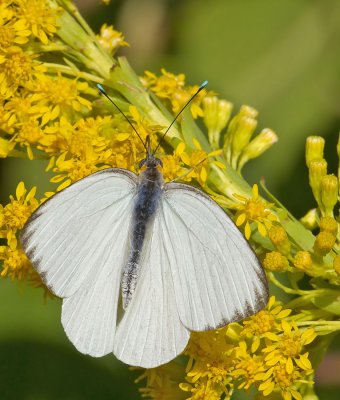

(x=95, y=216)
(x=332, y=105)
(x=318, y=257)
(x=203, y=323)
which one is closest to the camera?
(x=203, y=323)

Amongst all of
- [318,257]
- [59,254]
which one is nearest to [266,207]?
[318,257]

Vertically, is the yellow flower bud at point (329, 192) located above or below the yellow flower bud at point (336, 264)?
above

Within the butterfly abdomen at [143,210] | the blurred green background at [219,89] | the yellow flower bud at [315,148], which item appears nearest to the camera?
the butterfly abdomen at [143,210]

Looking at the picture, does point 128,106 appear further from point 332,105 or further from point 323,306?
point 332,105

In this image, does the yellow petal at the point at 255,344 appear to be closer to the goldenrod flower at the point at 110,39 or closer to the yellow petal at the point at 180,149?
the yellow petal at the point at 180,149

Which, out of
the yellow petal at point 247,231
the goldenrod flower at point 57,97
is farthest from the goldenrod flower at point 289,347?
the goldenrod flower at point 57,97
